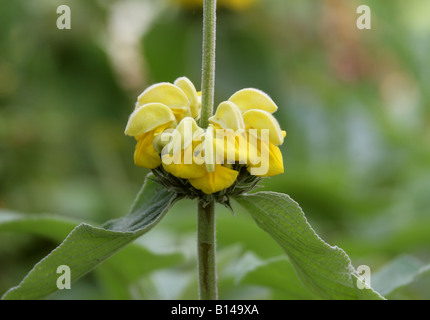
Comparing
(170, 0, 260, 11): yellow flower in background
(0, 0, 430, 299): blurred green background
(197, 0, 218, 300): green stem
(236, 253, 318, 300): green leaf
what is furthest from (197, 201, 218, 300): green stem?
(170, 0, 260, 11): yellow flower in background

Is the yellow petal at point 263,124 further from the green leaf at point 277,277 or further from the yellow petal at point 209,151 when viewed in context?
the green leaf at point 277,277

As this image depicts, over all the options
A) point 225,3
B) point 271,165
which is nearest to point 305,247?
point 271,165

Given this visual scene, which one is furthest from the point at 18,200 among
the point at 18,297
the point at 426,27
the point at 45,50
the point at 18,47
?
the point at 426,27

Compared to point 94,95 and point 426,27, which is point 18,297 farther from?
point 426,27

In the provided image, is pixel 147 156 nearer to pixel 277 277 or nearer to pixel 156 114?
pixel 156 114

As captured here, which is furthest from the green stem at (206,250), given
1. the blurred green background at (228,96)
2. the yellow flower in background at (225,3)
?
the yellow flower in background at (225,3)
